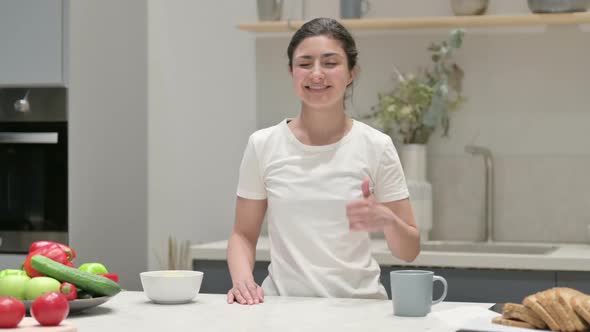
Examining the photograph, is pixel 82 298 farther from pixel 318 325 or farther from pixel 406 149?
pixel 406 149

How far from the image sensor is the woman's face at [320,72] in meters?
2.47

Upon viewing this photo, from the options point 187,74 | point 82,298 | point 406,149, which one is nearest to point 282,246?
point 82,298

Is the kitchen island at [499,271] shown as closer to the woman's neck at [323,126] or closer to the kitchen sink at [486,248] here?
the kitchen sink at [486,248]

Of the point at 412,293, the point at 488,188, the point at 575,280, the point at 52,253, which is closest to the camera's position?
the point at 412,293

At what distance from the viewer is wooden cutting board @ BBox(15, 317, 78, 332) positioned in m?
1.75

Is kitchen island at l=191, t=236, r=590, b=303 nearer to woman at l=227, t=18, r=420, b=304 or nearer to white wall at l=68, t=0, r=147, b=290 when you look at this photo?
woman at l=227, t=18, r=420, b=304

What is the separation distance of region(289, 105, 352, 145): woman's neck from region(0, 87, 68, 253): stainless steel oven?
56.5 inches

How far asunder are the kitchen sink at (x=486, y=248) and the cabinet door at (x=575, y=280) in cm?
44

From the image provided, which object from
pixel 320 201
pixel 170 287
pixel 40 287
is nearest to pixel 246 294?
pixel 170 287

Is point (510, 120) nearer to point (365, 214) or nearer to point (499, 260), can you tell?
point (499, 260)

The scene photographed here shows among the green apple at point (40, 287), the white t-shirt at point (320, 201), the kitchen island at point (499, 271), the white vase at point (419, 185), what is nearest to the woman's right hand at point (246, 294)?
the white t-shirt at point (320, 201)

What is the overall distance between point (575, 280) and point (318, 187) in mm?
1289

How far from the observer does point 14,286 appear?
2.05 meters

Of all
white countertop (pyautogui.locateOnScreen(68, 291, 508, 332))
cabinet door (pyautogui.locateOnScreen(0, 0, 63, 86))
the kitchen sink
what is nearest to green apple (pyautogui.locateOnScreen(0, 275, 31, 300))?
white countertop (pyautogui.locateOnScreen(68, 291, 508, 332))
